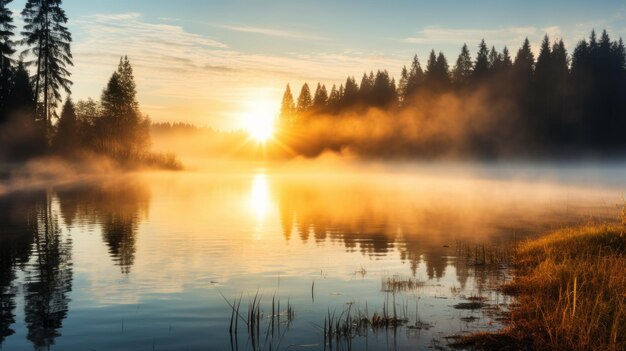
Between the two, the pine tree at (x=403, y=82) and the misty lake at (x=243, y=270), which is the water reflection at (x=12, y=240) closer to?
the misty lake at (x=243, y=270)

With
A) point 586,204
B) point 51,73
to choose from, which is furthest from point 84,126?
point 586,204

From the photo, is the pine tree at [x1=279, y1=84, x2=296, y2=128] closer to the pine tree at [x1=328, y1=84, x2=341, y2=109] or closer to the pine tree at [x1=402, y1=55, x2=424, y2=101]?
the pine tree at [x1=328, y1=84, x2=341, y2=109]

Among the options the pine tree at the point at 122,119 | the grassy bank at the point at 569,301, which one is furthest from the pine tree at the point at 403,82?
the grassy bank at the point at 569,301

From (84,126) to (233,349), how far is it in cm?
7950

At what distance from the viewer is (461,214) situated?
3944cm

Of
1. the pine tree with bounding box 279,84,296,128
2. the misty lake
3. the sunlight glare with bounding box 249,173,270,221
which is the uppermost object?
the pine tree with bounding box 279,84,296,128

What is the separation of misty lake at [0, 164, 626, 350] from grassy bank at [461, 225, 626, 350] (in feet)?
2.70

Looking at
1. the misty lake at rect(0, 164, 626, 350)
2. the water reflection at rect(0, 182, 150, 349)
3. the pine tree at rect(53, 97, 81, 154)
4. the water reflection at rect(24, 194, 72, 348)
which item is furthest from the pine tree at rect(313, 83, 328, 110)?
the water reflection at rect(24, 194, 72, 348)

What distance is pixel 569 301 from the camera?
37.2 feet

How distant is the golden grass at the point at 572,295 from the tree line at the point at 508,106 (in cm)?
9168

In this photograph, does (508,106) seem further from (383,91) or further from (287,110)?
(287,110)

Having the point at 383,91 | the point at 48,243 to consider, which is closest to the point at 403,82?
the point at 383,91

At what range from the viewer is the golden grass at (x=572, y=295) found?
34.3 ft

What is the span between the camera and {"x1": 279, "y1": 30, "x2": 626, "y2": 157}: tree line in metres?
104
